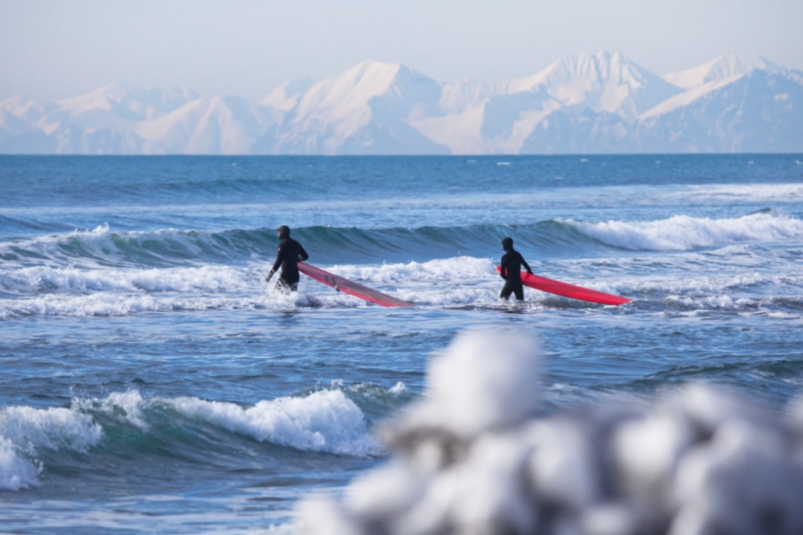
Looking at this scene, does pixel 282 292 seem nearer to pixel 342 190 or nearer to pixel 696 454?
pixel 696 454

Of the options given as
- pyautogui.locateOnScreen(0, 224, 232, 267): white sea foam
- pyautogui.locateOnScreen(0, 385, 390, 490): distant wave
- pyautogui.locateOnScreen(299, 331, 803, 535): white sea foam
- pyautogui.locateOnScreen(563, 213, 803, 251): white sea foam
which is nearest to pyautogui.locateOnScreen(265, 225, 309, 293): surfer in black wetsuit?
pyautogui.locateOnScreen(0, 224, 232, 267): white sea foam

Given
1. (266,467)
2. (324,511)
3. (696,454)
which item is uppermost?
(696,454)

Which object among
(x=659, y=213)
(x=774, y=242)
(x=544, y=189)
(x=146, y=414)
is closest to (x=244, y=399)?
(x=146, y=414)

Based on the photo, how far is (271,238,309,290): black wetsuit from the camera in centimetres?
1653

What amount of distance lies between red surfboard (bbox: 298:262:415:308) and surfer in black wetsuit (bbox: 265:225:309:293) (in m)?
0.92

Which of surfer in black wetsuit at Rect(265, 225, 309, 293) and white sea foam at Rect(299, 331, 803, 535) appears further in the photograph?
surfer in black wetsuit at Rect(265, 225, 309, 293)

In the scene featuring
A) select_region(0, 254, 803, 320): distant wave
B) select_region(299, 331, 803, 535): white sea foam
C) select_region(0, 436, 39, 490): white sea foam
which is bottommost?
select_region(0, 436, 39, 490): white sea foam

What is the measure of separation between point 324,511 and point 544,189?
217 feet

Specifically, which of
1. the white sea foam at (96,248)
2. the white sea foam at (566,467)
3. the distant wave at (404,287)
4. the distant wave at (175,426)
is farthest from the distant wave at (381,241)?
the white sea foam at (566,467)

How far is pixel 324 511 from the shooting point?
6.11 ft

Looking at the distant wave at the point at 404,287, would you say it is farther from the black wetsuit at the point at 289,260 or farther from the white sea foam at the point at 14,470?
the white sea foam at the point at 14,470

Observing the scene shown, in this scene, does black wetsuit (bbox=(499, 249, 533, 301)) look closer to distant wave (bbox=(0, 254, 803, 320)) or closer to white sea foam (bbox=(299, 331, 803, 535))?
distant wave (bbox=(0, 254, 803, 320))

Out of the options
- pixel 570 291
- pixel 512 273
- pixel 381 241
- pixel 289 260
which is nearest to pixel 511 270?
pixel 512 273

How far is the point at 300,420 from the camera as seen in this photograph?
793cm
